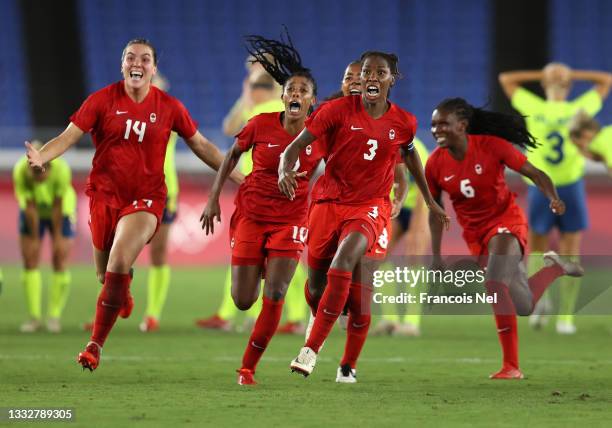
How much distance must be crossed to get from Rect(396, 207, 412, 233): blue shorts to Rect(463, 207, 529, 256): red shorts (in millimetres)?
3389

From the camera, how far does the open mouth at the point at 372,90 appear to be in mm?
7902

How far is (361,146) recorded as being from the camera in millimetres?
7969

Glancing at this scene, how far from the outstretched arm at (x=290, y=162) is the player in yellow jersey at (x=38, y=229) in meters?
4.81

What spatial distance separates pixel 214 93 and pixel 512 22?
20.0 feet

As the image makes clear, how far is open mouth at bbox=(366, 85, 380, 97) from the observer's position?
7.90m

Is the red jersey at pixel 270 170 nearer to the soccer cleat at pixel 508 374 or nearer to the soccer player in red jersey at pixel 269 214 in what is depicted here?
the soccer player in red jersey at pixel 269 214

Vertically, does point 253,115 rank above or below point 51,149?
above

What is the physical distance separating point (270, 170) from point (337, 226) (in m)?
0.60

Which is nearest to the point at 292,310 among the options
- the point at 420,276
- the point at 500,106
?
the point at 420,276

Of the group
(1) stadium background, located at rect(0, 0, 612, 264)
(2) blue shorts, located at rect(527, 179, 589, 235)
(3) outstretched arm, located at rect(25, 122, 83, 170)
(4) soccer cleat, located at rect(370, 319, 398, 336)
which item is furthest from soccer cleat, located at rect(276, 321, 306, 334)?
(1) stadium background, located at rect(0, 0, 612, 264)

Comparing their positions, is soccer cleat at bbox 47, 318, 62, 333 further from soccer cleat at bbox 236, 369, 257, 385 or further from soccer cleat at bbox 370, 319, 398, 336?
soccer cleat at bbox 236, 369, 257, 385

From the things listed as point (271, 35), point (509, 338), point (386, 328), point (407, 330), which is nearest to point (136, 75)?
point (509, 338)

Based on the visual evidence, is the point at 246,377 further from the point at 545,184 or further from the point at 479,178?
the point at 545,184

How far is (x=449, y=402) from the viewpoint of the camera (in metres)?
7.12
